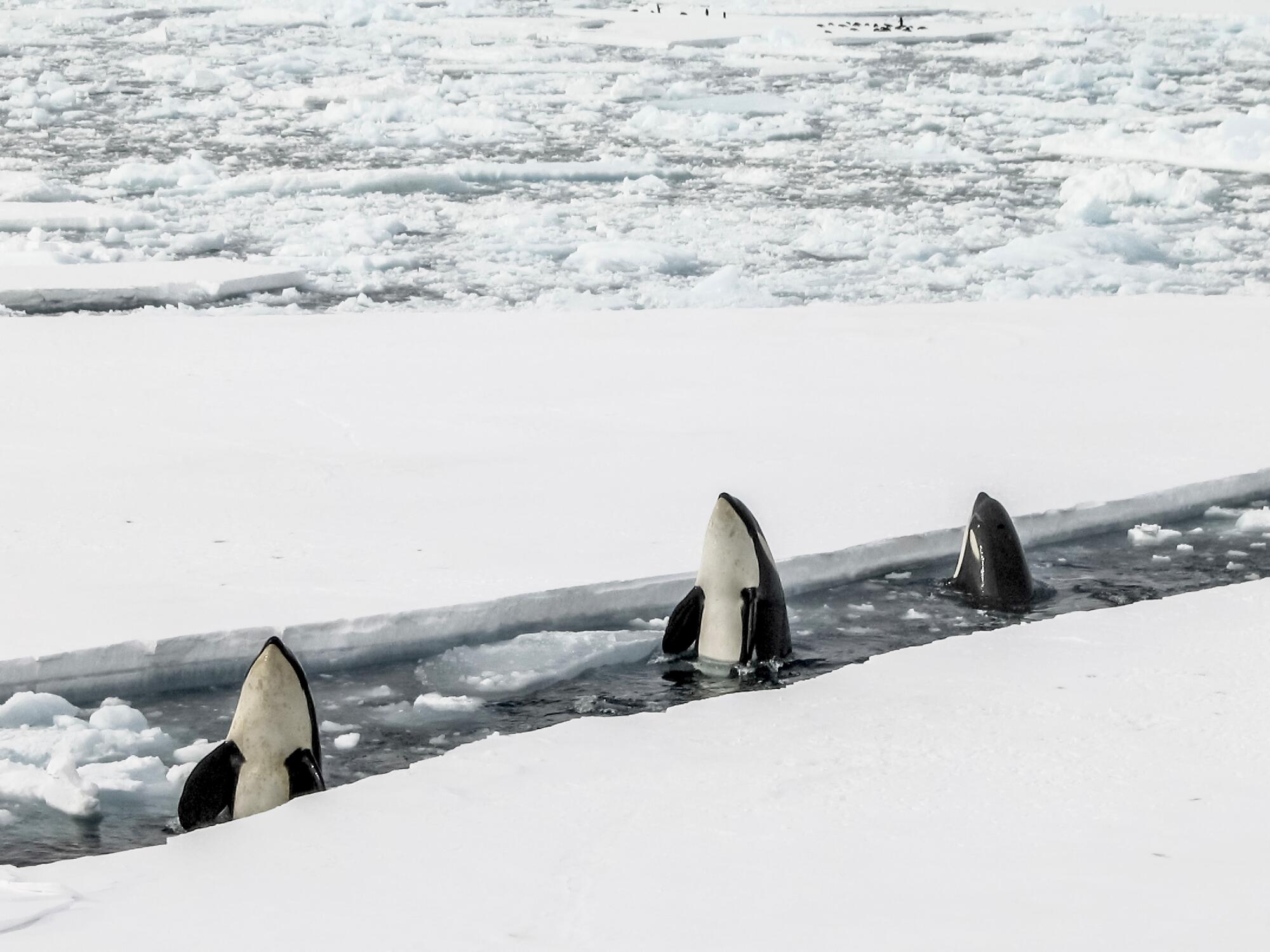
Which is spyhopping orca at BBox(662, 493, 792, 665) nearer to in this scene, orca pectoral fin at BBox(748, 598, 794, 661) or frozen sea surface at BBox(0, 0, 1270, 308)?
orca pectoral fin at BBox(748, 598, 794, 661)

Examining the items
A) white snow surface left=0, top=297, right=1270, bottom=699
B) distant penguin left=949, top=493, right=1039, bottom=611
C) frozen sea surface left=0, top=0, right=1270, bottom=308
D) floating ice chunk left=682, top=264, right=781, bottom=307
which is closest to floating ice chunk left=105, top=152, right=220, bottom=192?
frozen sea surface left=0, top=0, right=1270, bottom=308

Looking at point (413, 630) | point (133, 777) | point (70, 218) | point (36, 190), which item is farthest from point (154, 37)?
point (133, 777)

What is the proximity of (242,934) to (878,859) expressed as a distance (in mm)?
1143

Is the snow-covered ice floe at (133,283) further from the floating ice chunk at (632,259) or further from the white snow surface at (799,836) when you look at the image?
the white snow surface at (799,836)

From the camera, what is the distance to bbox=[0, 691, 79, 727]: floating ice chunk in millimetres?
3855

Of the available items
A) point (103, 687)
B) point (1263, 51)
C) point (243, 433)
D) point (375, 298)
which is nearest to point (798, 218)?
point (375, 298)

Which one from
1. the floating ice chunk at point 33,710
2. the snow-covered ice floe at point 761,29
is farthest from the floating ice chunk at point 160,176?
the snow-covered ice floe at point 761,29

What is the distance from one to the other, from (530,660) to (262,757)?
3.34ft

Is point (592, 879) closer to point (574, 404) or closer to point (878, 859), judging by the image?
point (878, 859)

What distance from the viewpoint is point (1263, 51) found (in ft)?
78.9

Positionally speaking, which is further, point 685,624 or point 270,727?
point 685,624

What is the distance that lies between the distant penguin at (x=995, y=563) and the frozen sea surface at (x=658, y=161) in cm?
489

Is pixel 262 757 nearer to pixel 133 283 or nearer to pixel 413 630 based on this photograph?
pixel 413 630

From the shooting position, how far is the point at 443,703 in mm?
4090
